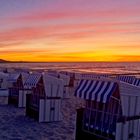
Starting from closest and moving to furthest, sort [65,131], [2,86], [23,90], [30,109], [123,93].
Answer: [123,93] → [65,131] → [30,109] → [23,90] → [2,86]

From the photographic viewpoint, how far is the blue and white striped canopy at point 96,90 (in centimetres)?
826

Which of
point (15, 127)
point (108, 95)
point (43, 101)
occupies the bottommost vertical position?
point (15, 127)

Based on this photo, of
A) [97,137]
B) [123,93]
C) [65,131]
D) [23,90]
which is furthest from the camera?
[23,90]

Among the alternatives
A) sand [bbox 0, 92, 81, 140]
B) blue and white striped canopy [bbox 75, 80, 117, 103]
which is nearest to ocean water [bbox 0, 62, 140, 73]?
sand [bbox 0, 92, 81, 140]

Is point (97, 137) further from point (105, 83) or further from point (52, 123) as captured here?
point (52, 123)

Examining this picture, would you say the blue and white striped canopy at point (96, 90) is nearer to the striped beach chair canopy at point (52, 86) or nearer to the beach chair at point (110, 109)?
the beach chair at point (110, 109)

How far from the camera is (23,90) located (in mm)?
17781

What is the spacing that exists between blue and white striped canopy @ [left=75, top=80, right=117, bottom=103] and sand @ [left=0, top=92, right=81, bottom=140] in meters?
2.21

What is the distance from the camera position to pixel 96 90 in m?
8.65

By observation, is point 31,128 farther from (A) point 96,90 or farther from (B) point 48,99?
(A) point 96,90

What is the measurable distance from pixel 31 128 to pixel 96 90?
412 centimetres

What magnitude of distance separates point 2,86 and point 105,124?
17.0 m

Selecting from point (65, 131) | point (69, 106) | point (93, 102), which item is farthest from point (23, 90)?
point (93, 102)

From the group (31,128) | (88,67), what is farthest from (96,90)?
(88,67)
